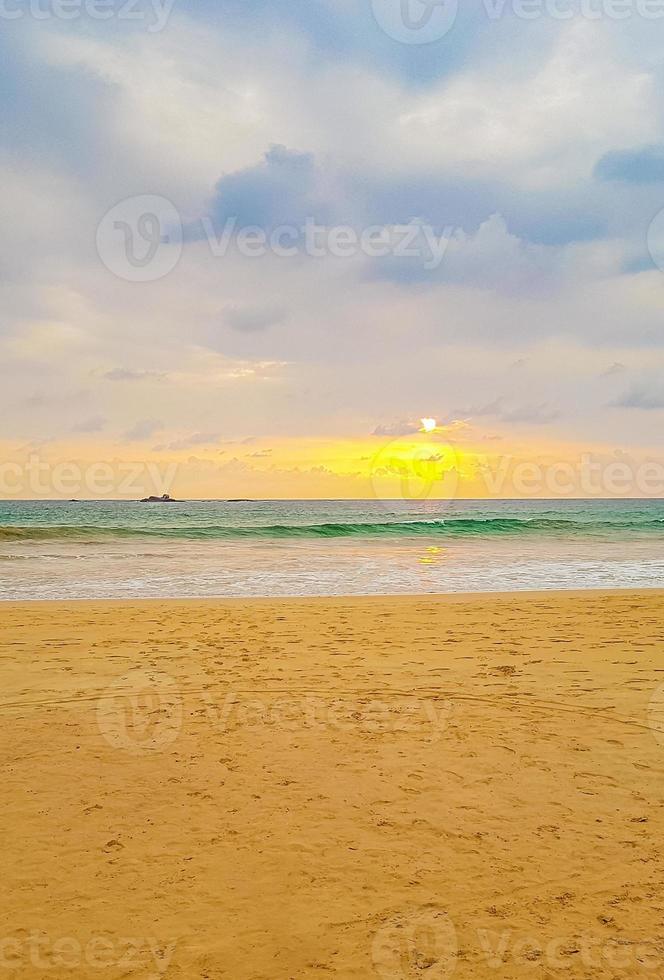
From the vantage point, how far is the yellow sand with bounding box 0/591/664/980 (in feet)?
10.8

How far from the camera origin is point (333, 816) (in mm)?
4508

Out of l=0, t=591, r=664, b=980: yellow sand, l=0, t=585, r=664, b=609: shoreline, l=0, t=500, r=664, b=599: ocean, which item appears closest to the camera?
l=0, t=591, r=664, b=980: yellow sand

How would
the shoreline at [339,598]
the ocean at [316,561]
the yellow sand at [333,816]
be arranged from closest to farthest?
the yellow sand at [333,816] → the shoreline at [339,598] → the ocean at [316,561]

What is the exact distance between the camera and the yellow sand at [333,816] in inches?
130

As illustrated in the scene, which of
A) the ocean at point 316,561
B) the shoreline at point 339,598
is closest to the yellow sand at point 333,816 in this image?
the shoreline at point 339,598

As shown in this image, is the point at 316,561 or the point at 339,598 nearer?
the point at 339,598

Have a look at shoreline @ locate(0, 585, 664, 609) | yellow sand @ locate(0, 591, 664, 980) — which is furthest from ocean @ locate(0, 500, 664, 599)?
yellow sand @ locate(0, 591, 664, 980)

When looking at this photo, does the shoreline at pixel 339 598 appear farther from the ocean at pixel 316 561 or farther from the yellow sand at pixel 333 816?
the yellow sand at pixel 333 816

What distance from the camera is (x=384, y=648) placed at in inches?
372

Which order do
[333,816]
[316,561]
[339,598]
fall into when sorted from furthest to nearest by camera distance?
1. [316,561]
2. [339,598]
3. [333,816]

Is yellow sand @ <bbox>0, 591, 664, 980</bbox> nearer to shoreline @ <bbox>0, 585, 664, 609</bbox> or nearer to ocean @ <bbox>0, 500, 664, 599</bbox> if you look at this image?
shoreline @ <bbox>0, 585, 664, 609</bbox>

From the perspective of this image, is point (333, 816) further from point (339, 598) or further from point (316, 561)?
point (316, 561)

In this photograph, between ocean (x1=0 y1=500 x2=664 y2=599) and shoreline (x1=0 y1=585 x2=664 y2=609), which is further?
ocean (x1=0 y1=500 x2=664 y2=599)

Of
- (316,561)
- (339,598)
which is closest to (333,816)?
(339,598)
